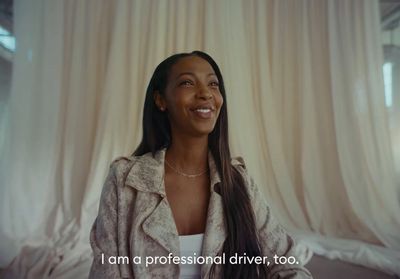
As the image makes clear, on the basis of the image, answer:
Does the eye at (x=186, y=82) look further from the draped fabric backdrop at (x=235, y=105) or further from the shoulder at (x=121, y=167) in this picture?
the draped fabric backdrop at (x=235, y=105)

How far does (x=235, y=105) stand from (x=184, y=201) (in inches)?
40.6

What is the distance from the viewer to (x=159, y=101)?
75 centimetres

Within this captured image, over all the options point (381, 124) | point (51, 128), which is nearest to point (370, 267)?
point (381, 124)

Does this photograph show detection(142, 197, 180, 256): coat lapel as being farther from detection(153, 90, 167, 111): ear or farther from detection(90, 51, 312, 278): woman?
detection(153, 90, 167, 111): ear

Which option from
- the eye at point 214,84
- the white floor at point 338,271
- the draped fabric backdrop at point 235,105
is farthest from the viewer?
Answer: the draped fabric backdrop at point 235,105

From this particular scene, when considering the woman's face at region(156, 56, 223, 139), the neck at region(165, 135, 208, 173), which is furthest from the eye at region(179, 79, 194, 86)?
the neck at region(165, 135, 208, 173)

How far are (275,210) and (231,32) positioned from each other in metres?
1.00

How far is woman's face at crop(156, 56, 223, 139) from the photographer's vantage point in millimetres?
674

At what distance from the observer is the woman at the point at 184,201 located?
62 cm

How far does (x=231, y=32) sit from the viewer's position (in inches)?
66.9

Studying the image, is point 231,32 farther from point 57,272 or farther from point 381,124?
point 57,272

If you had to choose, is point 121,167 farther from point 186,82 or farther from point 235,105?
point 235,105

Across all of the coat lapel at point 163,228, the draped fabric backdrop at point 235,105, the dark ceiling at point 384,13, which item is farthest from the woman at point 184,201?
the dark ceiling at point 384,13

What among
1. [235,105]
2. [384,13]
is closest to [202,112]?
[235,105]
